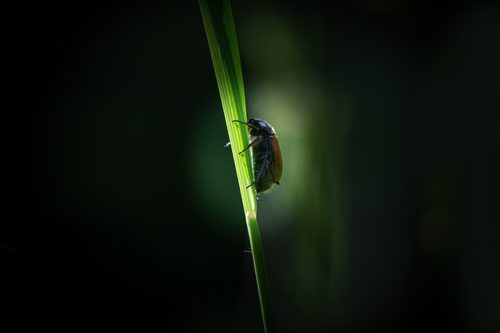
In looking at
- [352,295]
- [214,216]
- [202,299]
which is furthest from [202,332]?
[352,295]

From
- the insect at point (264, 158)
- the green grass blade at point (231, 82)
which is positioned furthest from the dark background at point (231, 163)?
the green grass blade at point (231, 82)

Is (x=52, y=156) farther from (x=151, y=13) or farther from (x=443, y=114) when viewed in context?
(x=443, y=114)

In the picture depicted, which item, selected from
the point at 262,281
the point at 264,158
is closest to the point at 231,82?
the point at 262,281

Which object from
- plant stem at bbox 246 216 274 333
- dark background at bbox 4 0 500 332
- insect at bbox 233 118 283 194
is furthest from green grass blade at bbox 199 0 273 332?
dark background at bbox 4 0 500 332

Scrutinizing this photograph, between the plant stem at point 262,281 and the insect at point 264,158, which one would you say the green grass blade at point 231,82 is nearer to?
the plant stem at point 262,281

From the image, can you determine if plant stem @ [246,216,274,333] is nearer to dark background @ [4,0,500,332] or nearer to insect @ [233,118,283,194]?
insect @ [233,118,283,194]

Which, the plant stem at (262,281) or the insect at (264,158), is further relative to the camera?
the insect at (264,158)

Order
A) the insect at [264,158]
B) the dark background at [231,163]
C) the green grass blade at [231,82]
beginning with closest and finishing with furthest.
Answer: the green grass blade at [231,82] < the insect at [264,158] < the dark background at [231,163]
